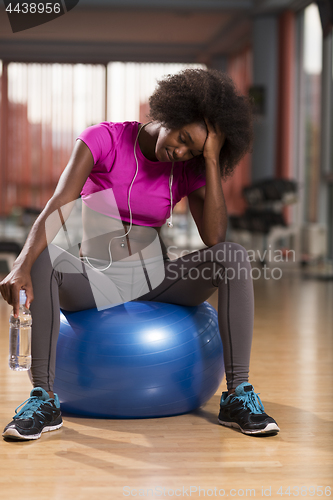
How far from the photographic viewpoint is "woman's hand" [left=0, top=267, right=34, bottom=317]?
4.15 ft

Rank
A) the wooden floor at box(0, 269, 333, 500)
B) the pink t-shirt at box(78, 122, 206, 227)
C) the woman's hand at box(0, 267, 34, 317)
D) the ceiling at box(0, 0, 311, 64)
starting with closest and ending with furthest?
the wooden floor at box(0, 269, 333, 500), the woman's hand at box(0, 267, 34, 317), the pink t-shirt at box(78, 122, 206, 227), the ceiling at box(0, 0, 311, 64)

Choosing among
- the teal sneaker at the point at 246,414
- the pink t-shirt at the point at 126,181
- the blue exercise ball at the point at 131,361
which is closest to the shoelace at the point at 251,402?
the teal sneaker at the point at 246,414

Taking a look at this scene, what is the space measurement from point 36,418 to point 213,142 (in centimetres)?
83

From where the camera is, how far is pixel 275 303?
362cm

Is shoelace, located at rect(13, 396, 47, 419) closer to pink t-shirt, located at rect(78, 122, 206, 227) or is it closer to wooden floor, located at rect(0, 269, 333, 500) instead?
wooden floor, located at rect(0, 269, 333, 500)

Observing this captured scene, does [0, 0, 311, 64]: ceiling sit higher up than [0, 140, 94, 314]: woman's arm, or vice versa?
[0, 0, 311, 64]: ceiling

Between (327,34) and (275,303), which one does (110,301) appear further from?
(327,34)

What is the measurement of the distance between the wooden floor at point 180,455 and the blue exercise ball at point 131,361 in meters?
0.05

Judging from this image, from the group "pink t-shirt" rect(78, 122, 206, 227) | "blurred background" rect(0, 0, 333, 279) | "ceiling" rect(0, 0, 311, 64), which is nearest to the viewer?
"pink t-shirt" rect(78, 122, 206, 227)

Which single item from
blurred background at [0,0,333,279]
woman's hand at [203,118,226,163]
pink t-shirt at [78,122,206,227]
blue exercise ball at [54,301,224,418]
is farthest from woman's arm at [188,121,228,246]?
blurred background at [0,0,333,279]

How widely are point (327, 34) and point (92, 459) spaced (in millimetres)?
4794

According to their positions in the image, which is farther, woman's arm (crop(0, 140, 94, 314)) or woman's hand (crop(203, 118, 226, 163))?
woman's hand (crop(203, 118, 226, 163))

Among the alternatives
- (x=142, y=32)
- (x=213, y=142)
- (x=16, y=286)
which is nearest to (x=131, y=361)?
(x=16, y=286)

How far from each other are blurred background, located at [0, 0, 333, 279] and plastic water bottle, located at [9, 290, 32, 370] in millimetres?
2656
